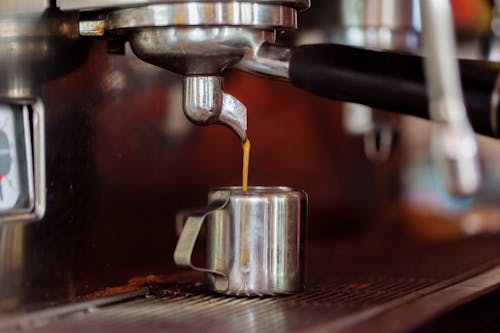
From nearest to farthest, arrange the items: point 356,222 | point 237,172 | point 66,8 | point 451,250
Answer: point 66,8 → point 237,172 → point 451,250 → point 356,222

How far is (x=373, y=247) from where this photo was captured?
1.36 m

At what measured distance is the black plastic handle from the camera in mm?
680

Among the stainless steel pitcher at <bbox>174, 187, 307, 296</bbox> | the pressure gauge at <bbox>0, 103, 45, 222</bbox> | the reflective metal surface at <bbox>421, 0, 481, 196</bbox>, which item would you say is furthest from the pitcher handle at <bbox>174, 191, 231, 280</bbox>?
the reflective metal surface at <bbox>421, 0, 481, 196</bbox>

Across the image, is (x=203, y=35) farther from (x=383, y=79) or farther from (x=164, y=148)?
(x=164, y=148)

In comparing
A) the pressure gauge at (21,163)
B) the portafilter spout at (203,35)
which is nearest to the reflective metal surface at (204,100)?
the portafilter spout at (203,35)

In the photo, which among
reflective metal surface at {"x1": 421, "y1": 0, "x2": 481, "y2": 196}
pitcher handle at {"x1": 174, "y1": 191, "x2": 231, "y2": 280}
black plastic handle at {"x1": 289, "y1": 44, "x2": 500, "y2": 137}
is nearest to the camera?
reflective metal surface at {"x1": 421, "y1": 0, "x2": 481, "y2": 196}

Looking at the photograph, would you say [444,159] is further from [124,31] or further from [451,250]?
[451,250]

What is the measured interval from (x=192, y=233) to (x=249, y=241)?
51 mm

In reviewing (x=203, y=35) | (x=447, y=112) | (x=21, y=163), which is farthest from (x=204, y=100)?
(x=447, y=112)

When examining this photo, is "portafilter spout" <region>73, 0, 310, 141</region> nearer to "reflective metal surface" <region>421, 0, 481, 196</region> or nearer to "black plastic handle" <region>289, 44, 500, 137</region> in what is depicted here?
"black plastic handle" <region>289, 44, 500, 137</region>

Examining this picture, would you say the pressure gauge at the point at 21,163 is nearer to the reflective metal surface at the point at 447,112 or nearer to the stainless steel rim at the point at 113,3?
the stainless steel rim at the point at 113,3

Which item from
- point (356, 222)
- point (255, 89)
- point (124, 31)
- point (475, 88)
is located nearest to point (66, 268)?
point (124, 31)

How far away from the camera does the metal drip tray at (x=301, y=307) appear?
694 mm

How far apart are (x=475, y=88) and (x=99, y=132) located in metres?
0.37
